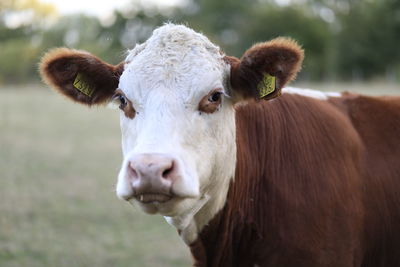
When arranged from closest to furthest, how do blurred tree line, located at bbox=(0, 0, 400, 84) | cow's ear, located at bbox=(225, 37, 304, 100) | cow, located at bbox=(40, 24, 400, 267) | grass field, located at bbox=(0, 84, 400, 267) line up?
cow, located at bbox=(40, 24, 400, 267)
cow's ear, located at bbox=(225, 37, 304, 100)
grass field, located at bbox=(0, 84, 400, 267)
blurred tree line, located at bbox=(0, 0, 400, 84)

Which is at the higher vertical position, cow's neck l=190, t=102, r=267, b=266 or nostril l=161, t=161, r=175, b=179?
nostril l=161, t=161, r=175, b=179

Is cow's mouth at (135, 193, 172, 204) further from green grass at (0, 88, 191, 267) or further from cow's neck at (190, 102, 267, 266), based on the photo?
green grass at (0, 88, 191, 267)

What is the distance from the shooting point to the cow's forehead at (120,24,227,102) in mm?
3314

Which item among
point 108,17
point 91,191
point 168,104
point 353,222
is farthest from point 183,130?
point 108,17

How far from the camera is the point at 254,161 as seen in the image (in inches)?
154

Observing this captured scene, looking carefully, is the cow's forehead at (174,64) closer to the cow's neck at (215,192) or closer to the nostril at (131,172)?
the cow's neck at (215,192)

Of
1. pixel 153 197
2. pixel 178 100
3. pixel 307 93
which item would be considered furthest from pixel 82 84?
pixel 307 93

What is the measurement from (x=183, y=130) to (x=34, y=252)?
14.4ft

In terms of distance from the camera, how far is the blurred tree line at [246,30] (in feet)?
61.3

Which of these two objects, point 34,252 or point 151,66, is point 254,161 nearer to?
point 151,66

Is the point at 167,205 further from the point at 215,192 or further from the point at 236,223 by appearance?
the point at 236,223

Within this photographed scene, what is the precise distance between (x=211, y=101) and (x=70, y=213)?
18.9 ft

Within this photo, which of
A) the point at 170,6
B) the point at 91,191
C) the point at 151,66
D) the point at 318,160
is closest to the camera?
the point at 151,66

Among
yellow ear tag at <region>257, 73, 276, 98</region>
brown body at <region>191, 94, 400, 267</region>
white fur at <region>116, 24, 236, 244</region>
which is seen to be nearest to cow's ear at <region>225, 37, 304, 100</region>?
yellow ear tag at <region>257, 73, 276, 98</region>
